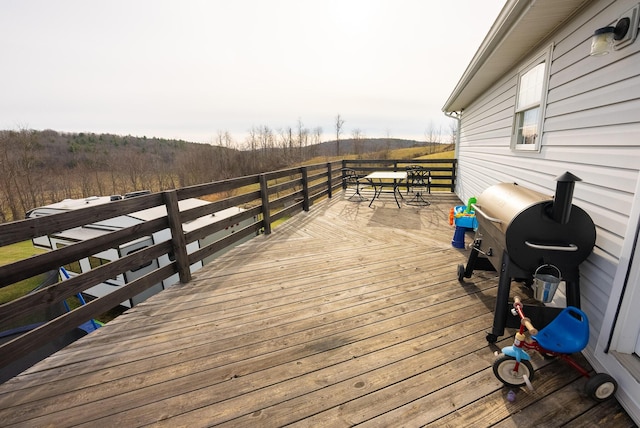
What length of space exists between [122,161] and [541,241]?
25.5 meters

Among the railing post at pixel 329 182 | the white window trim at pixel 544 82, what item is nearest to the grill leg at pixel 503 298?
the white window trim at pixel 544 82

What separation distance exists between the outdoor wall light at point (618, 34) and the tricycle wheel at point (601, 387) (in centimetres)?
198

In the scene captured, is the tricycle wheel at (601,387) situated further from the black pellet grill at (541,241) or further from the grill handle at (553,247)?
the grill handle at (553,247)

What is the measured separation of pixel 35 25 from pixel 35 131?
16571mm

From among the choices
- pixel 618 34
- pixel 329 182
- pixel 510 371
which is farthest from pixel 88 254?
pixel 329 182

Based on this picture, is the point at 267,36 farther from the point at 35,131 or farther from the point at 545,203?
the point at 35,131

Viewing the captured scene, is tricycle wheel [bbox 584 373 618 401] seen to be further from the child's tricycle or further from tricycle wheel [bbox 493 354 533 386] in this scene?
tricycle wheel [bbox 493 354 533 386]

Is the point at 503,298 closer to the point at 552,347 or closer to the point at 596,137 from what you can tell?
the point at 552,347

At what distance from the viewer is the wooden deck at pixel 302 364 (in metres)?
1.44

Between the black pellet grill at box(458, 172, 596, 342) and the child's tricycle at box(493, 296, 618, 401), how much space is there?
0.22 metres

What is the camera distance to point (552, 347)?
1551 millimetres

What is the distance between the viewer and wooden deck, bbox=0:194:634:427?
144 centimetres

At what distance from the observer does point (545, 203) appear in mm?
1648

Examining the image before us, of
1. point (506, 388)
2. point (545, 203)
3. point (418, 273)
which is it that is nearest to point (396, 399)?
point (506, 388)
